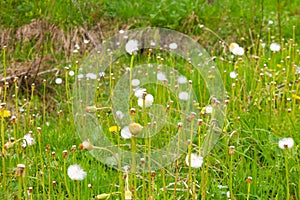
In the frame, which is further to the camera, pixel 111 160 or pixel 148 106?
pixel 111 160

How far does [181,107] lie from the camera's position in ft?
8.81

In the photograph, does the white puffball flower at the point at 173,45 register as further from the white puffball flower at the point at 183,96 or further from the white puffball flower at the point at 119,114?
the white puffball flower at the point at 119,114

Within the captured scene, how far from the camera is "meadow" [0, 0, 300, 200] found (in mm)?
2027

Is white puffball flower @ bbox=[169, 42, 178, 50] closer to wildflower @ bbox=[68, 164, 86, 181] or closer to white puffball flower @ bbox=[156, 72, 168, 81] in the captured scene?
white puffball flower @ bbox=[156, 72, 168, 81]

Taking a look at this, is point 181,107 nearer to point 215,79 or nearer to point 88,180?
point 215,79

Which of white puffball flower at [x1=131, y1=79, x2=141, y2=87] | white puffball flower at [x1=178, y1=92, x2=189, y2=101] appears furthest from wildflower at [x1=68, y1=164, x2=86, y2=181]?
white puffball flower at [x1=131, y1=79, x2=141, y2=87]

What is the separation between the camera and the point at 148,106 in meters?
1.95

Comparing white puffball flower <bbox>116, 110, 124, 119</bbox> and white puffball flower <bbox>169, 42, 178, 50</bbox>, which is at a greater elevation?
white puffball flower <bbox>169, 42, 178, 50</bbox>

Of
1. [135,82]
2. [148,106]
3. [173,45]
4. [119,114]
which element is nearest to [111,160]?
[119,114]

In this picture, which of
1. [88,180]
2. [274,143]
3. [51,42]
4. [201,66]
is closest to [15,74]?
[51,42]

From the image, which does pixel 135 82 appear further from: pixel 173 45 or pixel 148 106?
pixel 173 45

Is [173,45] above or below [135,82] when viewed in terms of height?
above

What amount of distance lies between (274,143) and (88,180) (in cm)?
75

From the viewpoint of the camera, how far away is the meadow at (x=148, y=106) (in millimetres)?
2027
